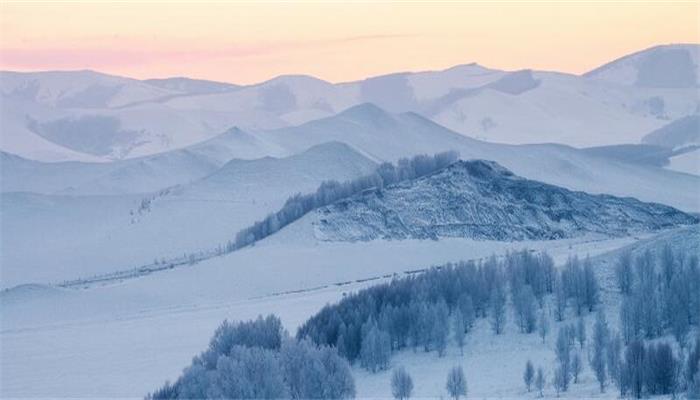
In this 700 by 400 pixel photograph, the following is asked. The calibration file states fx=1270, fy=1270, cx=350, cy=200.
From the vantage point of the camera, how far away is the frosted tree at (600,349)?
26938mm

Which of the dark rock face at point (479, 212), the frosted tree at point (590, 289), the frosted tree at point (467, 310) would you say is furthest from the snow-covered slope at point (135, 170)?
the frosted tree at point (590, 289)

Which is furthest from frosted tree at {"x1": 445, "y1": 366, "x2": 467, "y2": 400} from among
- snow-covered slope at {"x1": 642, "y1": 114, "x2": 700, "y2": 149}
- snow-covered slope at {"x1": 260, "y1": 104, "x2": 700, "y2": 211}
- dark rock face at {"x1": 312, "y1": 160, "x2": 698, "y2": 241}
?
snow-covered slope at {"x1": 642, "y1": 114, "x2": 700, "y2": 149}

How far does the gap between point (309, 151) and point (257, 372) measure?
61.8 m

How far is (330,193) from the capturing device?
2392 inches

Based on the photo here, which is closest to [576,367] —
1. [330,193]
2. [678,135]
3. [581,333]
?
[581,333]

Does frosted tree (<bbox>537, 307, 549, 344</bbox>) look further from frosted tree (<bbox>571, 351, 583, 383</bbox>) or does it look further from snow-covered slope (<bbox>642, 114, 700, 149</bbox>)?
snow-covered slope (<bbox>642, 114, 700, 149</bbox>)

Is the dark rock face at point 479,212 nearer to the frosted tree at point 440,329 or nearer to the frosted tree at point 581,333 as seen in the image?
the frosted tree at point 440,329

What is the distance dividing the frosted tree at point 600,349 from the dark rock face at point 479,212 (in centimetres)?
2362

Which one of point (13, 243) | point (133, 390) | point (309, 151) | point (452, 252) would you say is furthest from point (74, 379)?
point (309, 151)

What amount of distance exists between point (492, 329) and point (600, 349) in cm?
660

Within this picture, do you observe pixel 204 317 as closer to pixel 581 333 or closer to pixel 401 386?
pixel 581 333

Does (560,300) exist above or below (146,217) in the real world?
below

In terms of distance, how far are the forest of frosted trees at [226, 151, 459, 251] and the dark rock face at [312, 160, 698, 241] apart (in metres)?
1.92

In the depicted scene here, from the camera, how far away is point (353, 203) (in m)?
58.3
